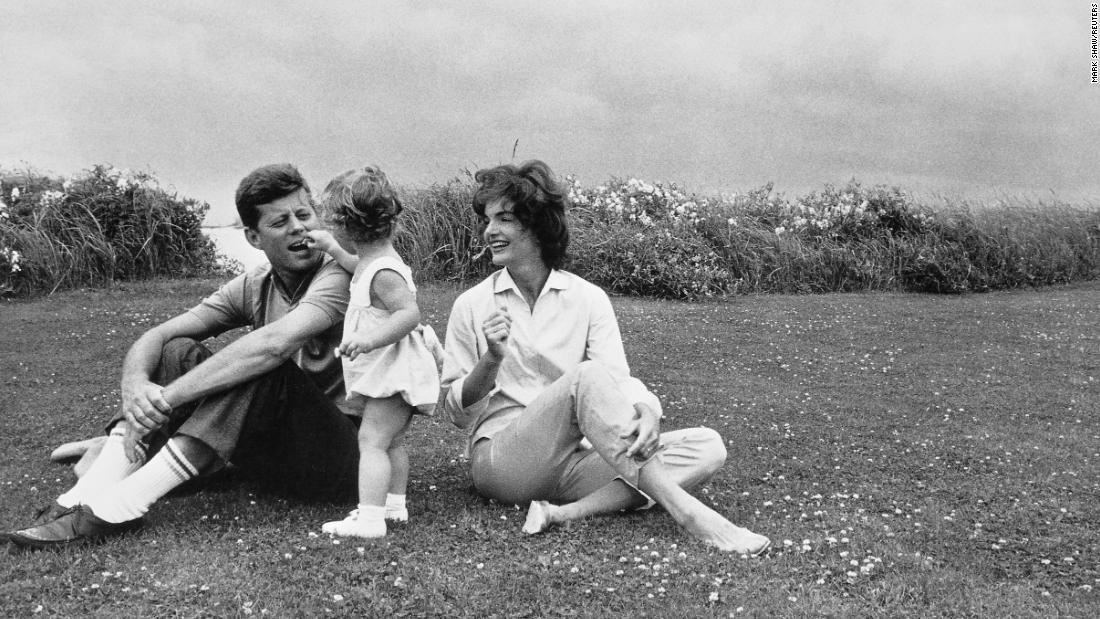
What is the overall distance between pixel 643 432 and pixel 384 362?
125cm

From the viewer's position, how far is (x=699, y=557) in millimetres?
4523

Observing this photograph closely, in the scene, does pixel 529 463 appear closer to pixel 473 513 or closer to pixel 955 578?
pixel 473 513

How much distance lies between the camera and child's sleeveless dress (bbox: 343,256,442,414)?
477cm

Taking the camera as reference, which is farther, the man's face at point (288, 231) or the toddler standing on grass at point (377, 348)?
the man's face at point (288, 231)

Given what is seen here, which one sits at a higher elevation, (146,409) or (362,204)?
(362,204)

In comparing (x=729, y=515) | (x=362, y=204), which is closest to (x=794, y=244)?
(x=729, y=515)

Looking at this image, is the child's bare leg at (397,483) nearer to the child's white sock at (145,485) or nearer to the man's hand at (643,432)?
the child's white sock at (145,485)

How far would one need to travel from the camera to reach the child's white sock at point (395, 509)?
16.5ft

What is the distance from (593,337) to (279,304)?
168cm

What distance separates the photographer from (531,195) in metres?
4.98

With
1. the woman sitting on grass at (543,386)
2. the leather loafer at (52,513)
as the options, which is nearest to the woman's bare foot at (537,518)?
the woman sitting on grass at (543,386)

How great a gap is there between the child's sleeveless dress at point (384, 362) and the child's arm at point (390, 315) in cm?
3

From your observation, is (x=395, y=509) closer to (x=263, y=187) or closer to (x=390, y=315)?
(x=390, y=315)

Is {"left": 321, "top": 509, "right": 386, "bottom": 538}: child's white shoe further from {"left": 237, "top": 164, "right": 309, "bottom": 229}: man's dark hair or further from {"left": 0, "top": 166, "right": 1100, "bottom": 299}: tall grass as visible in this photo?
{"left": 0, "top": 166, "right": 1100, "bottom": 299}: tall grass
